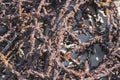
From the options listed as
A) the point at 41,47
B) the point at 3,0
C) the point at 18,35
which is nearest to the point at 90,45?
the point at 41,47

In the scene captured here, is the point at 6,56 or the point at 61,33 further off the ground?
the point at 61,33

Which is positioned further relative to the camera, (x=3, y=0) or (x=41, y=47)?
(x=3, y=0)

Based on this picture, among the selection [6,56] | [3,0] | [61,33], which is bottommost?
[6,56]

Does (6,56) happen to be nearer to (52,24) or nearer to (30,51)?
(30,51)

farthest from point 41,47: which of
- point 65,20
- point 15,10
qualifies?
point 15,10

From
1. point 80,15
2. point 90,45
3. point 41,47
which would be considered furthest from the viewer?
point 80,15

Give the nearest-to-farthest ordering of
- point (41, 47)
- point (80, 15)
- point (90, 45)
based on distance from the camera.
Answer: point (41, 47) → point (90, 45) → point (80, 15)
